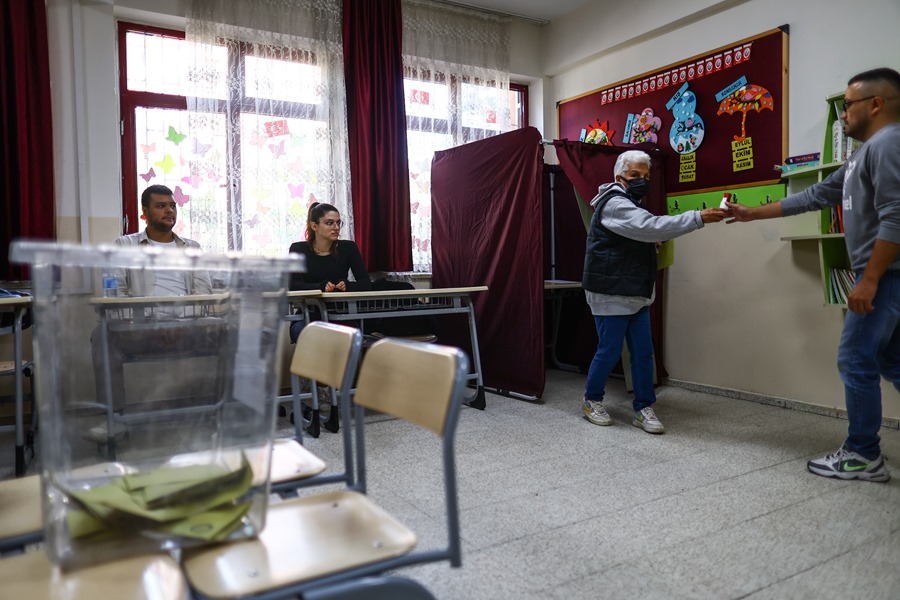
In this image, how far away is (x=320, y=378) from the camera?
1376 millimetres

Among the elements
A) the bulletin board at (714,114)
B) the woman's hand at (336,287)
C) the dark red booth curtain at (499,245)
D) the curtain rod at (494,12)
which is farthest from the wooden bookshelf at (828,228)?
the curtain rod at (494,12)

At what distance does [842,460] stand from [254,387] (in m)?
2.23

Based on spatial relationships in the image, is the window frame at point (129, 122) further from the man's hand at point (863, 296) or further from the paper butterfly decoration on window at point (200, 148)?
the man's hand at point (863, 296)

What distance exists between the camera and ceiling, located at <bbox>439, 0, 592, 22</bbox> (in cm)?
459

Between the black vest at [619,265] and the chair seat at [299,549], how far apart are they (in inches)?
82.7

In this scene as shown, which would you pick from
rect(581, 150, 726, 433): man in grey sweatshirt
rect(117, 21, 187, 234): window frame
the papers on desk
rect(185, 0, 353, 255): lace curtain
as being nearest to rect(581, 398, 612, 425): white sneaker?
rect(581, 150, 726, 433): man in grey sweatshirt

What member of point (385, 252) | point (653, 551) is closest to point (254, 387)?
point (653, 551)

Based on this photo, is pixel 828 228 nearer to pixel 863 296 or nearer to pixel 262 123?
pixel 863 296

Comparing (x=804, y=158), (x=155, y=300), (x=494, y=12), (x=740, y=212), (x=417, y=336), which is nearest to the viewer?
(x=155, y=300)

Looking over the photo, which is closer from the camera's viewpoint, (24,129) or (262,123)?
(24,129)

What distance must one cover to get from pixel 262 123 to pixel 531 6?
7.33 ft

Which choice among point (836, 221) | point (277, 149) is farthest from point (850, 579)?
point (277, 149)

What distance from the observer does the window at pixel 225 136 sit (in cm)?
376

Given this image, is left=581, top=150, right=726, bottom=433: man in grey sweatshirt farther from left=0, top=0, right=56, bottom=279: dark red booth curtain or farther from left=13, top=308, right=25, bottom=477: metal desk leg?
left=0, top=0, right=56, bottom=279: dark red booth curtain
